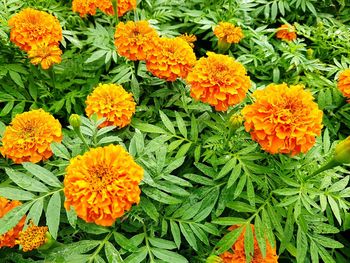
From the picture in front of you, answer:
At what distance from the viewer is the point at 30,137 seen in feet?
4.42

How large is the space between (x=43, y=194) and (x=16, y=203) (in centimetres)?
12

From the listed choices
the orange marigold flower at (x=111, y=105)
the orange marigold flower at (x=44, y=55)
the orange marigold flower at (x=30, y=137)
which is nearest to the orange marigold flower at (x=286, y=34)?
the orange marigold flower at (x=111, y=105)

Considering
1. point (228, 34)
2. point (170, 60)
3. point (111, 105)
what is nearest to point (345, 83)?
point (228, 34)

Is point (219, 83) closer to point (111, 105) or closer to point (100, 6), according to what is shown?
point (111, 105)

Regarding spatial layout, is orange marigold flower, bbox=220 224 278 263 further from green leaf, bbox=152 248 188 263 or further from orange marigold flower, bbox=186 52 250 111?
orange marigold flower, bbox=186 52 250 111

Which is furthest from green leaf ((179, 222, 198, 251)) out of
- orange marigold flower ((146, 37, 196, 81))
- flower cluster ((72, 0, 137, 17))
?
flower cluster ((72, 0, 137, 17))

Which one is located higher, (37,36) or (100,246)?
(37,36)

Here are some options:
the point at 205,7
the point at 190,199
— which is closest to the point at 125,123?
the point at 190,199

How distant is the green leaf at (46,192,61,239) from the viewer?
113 cm

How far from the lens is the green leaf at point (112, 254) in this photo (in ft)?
3.96

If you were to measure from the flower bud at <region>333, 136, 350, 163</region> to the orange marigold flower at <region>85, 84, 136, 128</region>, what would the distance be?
73 centimetres

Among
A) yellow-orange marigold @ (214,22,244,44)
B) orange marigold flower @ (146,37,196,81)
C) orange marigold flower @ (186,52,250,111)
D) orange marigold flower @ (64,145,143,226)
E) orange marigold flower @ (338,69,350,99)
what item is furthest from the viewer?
yellow-orange marigold @ (214,22,244,44)

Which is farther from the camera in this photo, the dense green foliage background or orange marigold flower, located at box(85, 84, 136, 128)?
orange marigold flower, located at box(85, 84, 136, 128)

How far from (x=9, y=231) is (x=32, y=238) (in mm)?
122
